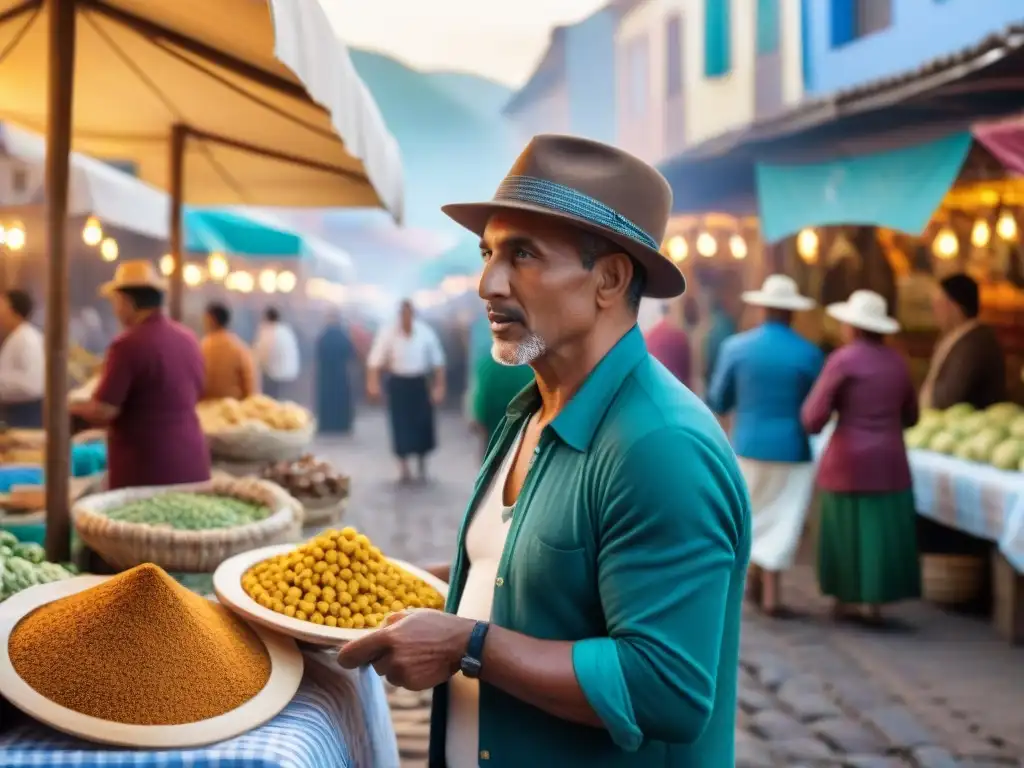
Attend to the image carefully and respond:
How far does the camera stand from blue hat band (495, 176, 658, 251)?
70.5 inches

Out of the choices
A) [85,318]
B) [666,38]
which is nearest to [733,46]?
[666,38]

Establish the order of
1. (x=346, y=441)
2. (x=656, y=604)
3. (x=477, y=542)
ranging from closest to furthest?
(x=656, y=604)
(x=477, y=542)
(x=346, y=441)

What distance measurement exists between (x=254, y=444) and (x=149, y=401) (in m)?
1.24

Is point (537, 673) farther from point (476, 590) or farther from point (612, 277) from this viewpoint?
point (612, 277)

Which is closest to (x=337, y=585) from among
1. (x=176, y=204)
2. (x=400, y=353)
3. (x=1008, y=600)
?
(x=176, y=204)

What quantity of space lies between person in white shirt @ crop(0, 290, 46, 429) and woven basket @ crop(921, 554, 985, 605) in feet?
22.2

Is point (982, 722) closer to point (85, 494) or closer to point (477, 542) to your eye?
point (477, 542)

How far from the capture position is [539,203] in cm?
180

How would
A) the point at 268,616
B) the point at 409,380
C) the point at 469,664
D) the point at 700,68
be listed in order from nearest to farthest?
the point at 469,664 < the point at 268,616 < the point at 409,380 < the point at 700,68

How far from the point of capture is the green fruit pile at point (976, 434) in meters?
6.30

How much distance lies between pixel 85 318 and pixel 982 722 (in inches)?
501

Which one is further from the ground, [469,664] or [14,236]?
[14,236]

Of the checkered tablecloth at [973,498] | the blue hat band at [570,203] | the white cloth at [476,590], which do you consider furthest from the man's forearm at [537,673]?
the checkered tablecloth at [973,498]

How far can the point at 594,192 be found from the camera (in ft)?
5.98
